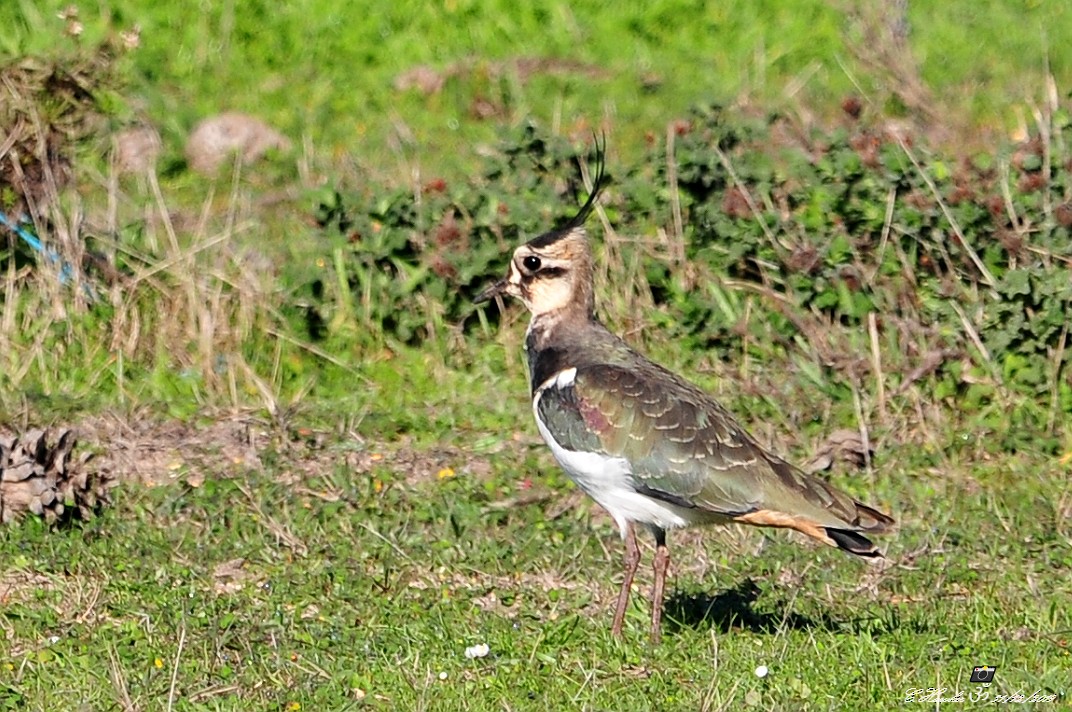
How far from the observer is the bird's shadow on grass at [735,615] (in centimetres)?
612

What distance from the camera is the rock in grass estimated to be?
1116 cm

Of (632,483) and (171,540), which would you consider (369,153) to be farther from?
(632,483)

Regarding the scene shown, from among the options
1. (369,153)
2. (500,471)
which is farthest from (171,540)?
(369,153)

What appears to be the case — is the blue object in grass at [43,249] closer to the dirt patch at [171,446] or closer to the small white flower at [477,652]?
the dirt patch at [171,446]

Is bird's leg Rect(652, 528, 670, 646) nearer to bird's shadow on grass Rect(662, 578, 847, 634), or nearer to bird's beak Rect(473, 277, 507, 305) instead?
bird's shadow on grass Rect(662, 578, 847, 634)

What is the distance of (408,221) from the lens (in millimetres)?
Answer: 9055

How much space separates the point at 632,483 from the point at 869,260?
9.38 feet

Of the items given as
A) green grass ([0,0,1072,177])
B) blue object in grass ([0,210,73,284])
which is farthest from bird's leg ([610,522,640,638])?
green grass ([0,0,1072,177])

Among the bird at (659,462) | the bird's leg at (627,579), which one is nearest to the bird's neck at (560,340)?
the bird at (659,462)

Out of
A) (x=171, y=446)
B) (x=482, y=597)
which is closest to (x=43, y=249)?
(x=171, y=446)

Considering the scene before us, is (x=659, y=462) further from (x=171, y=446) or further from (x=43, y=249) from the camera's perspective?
(x=43, y=249)

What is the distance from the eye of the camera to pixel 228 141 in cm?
1126

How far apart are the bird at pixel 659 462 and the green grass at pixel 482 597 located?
356 millimetres

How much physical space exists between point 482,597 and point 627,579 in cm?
67
